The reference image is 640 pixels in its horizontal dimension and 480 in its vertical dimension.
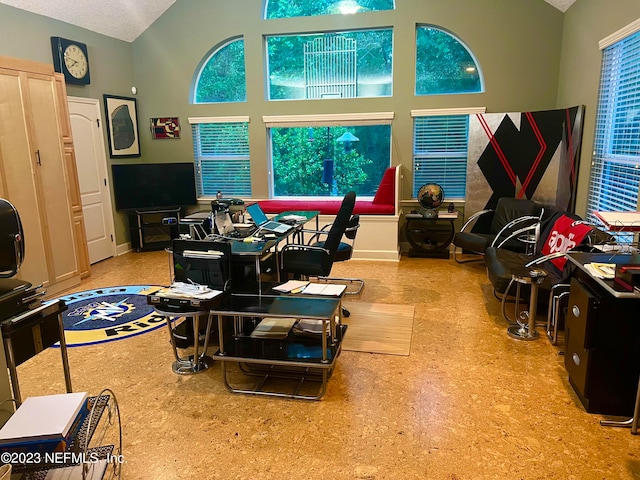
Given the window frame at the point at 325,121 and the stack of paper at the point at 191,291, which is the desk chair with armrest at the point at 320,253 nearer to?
the stack of paper at the point at 191,291

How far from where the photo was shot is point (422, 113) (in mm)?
6117

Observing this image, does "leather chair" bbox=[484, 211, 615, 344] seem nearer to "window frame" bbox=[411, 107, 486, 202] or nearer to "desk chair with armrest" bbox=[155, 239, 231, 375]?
"window frame" bbox=[411, 107, 486, 202]

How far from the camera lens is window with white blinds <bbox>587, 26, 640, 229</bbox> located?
146 inches

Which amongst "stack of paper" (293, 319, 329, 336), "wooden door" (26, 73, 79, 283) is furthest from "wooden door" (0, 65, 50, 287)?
"stack of paper" (293, 319, 329, 336)

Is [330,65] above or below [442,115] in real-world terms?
above

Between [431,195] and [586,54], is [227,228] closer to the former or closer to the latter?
[431,195]

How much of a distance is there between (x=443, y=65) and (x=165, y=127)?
412 cm

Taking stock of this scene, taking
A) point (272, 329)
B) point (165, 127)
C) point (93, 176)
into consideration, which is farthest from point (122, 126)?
point (272, 329)

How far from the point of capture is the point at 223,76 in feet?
22.4

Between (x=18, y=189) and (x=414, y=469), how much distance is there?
4314 millimetres

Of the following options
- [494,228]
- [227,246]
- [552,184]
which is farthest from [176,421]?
[552,184]

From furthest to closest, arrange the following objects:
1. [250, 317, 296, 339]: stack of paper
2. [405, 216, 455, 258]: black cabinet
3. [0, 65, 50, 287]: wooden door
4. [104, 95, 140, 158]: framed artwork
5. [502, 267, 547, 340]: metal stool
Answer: [104, 95, 140, 158]: framed artwork, [405, 216, 455, 258]: black cabinet, [0, 65, 50, 287]: wooden door, [502, 267, 547, 340]: metal stool, [250, 317, 296, 339]: stack of paper

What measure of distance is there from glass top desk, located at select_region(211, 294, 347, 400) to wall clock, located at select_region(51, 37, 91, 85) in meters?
4.26

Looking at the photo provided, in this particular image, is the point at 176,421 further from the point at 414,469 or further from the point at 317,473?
the point at 414,469
